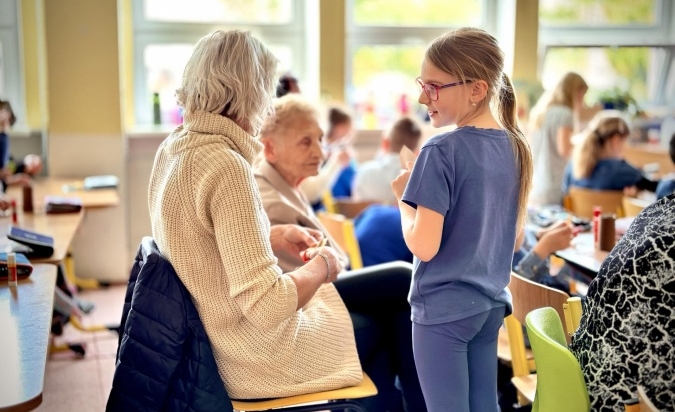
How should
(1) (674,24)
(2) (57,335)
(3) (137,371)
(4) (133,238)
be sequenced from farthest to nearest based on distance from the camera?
(1) (674,24) < (4) (133,238) < (2) (57,335) < (3) (137,371)

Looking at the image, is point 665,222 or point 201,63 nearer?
point 665,222

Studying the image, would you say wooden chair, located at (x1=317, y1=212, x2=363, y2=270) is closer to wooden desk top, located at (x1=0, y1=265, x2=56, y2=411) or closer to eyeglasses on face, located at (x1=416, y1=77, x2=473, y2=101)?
wooden desk top, located at (x1=0, y1=265, x2=56, y2=411)

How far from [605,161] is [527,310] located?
8.80 ft

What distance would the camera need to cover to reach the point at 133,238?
570cm

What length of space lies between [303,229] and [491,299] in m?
0.67

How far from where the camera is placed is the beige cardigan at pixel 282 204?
2576 millimetres

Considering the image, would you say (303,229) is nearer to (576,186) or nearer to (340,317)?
(340,317)

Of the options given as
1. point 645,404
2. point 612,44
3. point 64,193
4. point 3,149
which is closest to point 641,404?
point 645,404

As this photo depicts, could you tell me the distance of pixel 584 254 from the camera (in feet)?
9.75

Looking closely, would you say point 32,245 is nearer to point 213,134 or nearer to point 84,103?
point 213,134

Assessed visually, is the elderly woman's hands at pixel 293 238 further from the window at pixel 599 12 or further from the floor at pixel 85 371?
the window at pixel 599 12

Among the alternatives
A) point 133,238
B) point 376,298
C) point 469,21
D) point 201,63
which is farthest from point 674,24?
point 201,63

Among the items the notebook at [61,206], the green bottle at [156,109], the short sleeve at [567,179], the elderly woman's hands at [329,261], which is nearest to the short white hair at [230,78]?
the elderly woman's hands at [329,261]

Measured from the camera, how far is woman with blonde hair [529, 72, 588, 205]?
207 inches
